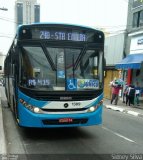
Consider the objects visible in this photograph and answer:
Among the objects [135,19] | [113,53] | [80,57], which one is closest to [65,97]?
[80,57]

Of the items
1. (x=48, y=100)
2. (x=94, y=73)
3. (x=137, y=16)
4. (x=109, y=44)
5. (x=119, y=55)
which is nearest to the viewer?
(x=48, y=100)

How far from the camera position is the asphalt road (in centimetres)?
725

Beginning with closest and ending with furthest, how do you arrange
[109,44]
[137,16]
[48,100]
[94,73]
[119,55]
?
[48,100] < [94,73] < [137,16] < [119,55] < [109,44]

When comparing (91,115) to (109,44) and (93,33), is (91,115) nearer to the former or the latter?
(93,33)

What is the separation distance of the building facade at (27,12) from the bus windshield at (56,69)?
22.0 meters

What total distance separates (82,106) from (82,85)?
0.59 m

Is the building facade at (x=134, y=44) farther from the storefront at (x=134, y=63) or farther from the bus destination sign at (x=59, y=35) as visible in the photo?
the bus destination sign at (x=59, y=35)

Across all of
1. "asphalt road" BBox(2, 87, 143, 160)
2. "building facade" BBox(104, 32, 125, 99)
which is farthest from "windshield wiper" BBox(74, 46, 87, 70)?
"building facade" BBox(104, 32, 125, 99)

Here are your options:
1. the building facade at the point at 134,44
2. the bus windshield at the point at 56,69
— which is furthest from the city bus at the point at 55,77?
the building facade at the point at 134,44

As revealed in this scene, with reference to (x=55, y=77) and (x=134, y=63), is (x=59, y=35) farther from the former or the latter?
(x=134, y=63)

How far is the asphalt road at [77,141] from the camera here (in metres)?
7.25

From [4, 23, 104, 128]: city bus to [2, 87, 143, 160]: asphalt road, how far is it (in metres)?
0.53

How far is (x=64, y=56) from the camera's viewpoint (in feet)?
27.6

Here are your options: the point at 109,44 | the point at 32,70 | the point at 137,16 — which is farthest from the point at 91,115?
the point at 109,44
